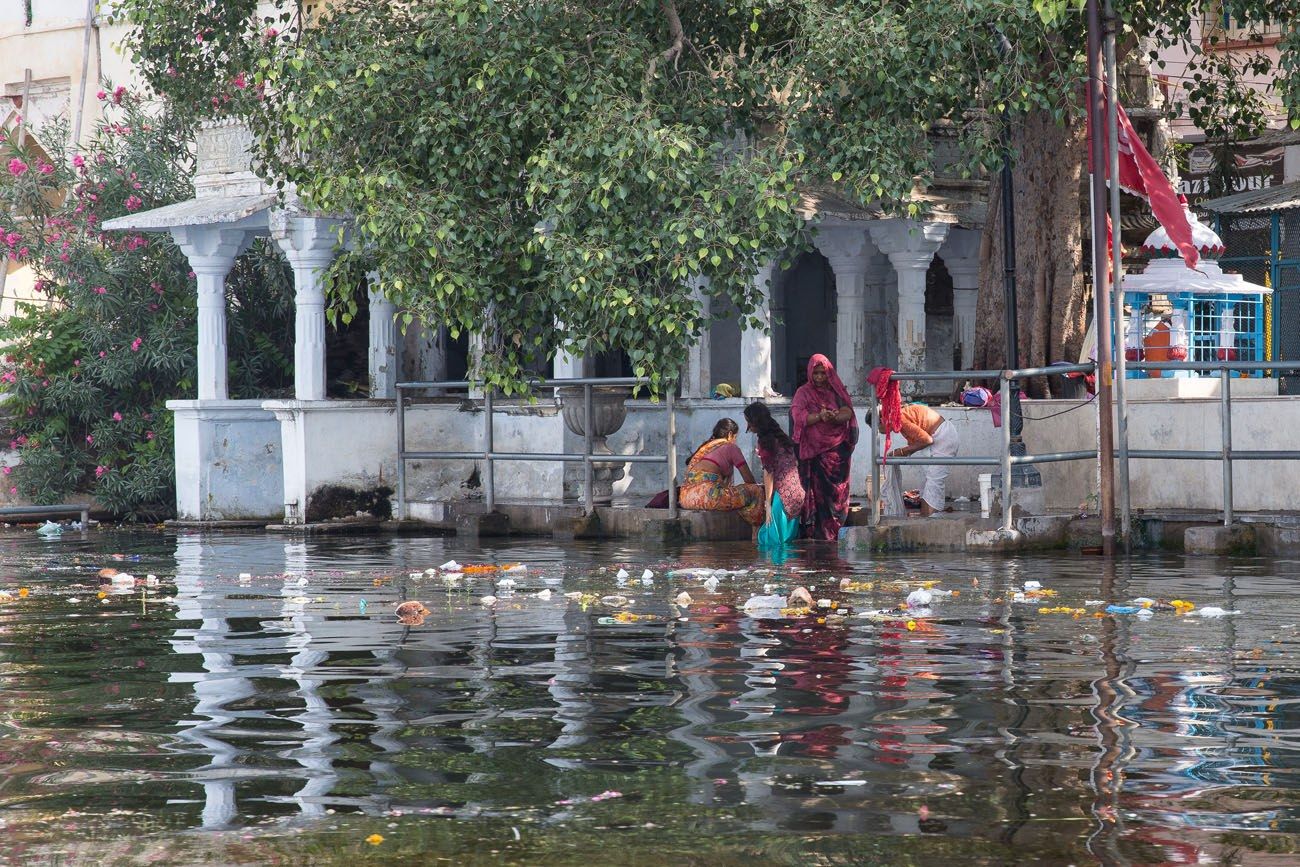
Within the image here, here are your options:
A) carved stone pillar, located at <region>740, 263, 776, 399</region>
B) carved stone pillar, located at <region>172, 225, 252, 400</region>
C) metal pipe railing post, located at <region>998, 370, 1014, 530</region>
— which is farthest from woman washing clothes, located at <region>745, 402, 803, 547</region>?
carved stone pillar, located at <region>172, 225, 252, 400</region>

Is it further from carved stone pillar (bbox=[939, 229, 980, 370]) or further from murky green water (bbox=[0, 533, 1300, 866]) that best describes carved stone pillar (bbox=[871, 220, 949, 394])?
murky green water (bbox=[0, 533, 1300, 866])

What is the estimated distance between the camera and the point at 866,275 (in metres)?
22.3

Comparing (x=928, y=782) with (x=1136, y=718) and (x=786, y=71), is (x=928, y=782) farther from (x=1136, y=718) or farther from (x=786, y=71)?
(x=786, y=71)

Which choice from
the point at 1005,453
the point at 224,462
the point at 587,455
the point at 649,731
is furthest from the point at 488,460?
the point at 649,731

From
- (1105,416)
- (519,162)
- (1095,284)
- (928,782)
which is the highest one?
(519,162)

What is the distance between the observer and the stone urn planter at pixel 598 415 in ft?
56.8

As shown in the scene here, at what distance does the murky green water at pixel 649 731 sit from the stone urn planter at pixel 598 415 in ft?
20.0

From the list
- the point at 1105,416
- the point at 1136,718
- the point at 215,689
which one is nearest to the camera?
the point at 1136,718

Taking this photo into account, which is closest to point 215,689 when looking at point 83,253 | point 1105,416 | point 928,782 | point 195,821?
point 195,821

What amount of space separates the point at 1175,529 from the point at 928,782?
904 centimetres

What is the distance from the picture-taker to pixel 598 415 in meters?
17.3

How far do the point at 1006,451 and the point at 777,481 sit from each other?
2361mm

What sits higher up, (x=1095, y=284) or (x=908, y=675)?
(x=1095, y=284)

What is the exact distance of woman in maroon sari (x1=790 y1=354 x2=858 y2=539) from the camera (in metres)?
15.4
